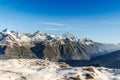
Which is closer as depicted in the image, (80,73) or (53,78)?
(53,78)

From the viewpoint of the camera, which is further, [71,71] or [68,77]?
[71,71]

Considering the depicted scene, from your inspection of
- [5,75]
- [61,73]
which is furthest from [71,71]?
[5,75]

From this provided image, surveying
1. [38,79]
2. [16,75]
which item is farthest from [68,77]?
[16,75]

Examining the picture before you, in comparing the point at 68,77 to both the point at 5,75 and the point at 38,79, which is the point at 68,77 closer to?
the point at 38,79

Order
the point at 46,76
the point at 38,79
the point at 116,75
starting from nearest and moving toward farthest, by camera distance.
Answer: the point at 38,79 → the point at 46,76 → the point at 116,75

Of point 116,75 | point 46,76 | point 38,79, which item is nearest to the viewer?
point 38,79

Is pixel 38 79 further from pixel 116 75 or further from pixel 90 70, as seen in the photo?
pixel 116 75

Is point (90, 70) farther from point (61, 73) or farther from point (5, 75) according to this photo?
point (5, 75)

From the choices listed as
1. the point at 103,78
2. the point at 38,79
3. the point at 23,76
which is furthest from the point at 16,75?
the point at 103,78
